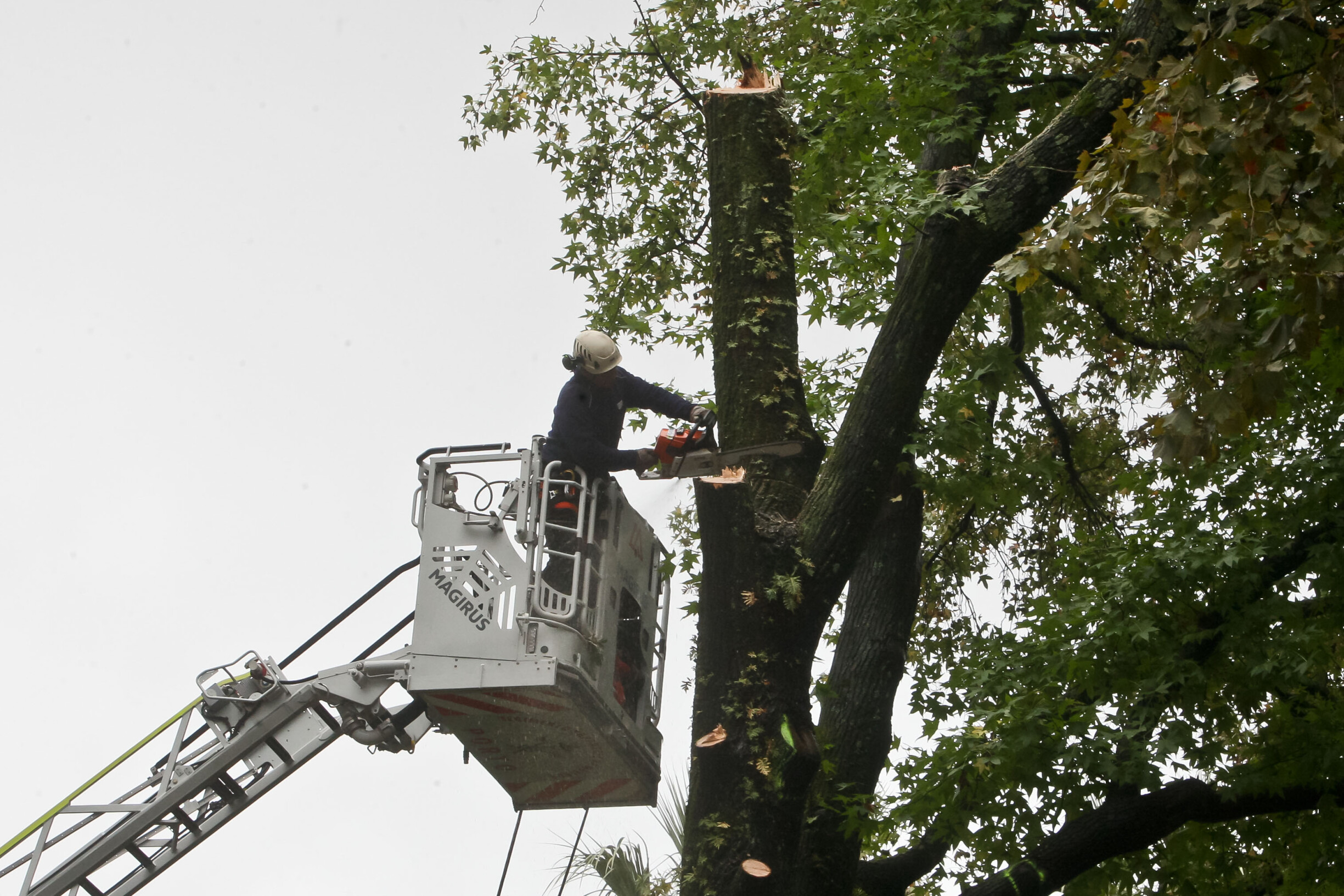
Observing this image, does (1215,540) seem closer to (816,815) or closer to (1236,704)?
(1236,704)

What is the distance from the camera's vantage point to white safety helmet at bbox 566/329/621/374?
7.86 metres

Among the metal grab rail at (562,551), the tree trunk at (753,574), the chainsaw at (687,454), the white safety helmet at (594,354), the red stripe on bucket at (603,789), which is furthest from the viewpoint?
the red stripe on bucket at (603,789)

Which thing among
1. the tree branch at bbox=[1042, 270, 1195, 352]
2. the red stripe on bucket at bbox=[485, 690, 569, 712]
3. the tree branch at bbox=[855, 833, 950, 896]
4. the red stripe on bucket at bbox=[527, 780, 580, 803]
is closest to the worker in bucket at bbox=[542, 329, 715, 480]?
the red stripe on bucket at bbox=[485, 690, 569, 712]

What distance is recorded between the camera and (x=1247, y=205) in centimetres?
537

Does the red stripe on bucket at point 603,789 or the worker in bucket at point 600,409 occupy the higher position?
the worker in bucket at point 600,409

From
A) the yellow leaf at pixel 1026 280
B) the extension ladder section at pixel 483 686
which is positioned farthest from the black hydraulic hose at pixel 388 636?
the yellow leaf at pixel 1026 280

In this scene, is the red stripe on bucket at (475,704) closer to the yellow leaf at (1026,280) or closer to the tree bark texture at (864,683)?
the tree bark texture at (864,683)

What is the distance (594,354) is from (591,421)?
39cm

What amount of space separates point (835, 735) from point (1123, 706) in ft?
5.06

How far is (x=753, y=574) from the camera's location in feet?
21.8

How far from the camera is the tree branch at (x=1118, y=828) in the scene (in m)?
7.18

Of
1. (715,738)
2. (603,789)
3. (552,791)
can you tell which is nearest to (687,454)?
(715,738)

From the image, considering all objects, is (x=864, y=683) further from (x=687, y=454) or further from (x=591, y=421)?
(x=591, y=421)

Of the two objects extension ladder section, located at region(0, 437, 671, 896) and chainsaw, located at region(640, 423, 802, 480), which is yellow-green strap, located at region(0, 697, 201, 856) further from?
chainsaw, located at region(640, 423, 802, 480)
